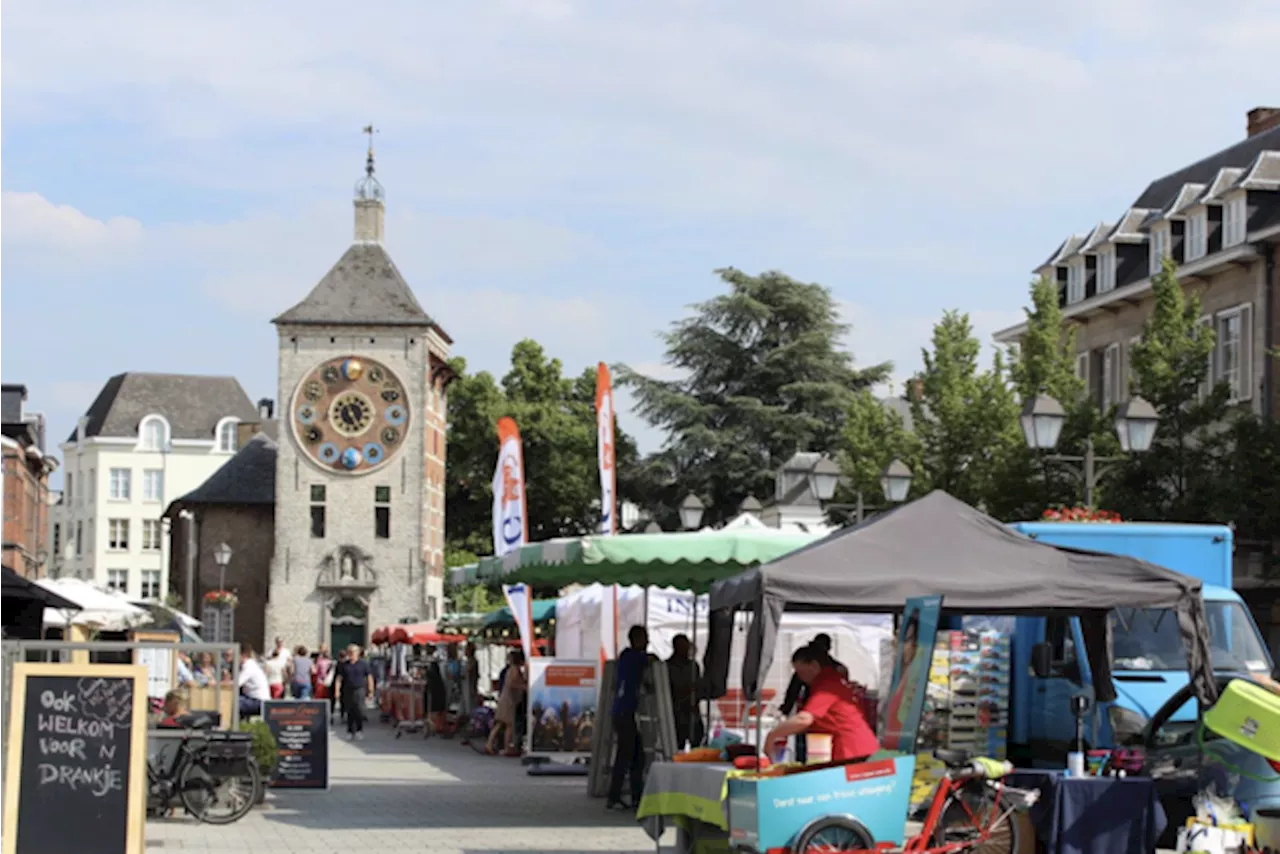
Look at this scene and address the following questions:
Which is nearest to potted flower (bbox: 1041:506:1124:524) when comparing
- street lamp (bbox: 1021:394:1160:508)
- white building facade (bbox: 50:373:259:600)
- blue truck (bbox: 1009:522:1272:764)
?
street lamp (bbox: 1021:394:1160:508)

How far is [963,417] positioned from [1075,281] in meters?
15.6

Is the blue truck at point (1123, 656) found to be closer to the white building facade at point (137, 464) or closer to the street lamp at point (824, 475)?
the street lamp at point (824, 475)

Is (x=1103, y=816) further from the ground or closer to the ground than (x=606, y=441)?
closer to the ground

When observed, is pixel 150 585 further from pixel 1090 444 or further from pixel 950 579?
pixel 950 579

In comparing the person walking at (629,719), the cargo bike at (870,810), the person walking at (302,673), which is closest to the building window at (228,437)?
the person walking at (302,673)

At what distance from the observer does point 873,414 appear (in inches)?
1953

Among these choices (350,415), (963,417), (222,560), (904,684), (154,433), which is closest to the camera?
(904,684)

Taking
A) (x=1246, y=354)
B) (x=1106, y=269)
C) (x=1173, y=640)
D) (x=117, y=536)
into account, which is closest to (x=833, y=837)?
(x=1173, y=640)

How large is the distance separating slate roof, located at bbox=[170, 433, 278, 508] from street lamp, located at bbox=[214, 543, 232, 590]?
8.24ft

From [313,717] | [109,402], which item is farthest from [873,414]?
[109,402]

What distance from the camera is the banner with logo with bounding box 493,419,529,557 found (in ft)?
88.6

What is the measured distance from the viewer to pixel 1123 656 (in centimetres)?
1991

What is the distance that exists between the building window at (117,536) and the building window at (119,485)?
185cm

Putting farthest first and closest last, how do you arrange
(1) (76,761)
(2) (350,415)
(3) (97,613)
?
1. (2) (350,415)
2. (3) (97,613)
3. (1) (76,761)
